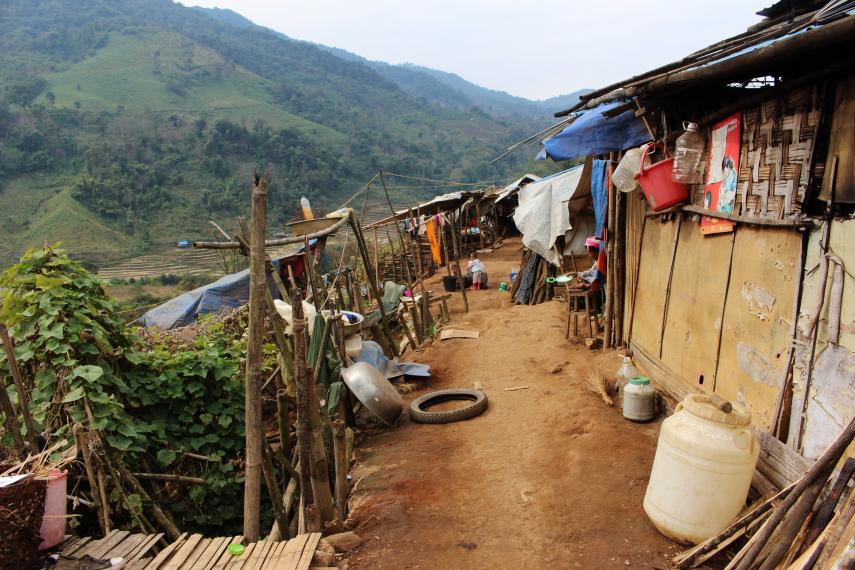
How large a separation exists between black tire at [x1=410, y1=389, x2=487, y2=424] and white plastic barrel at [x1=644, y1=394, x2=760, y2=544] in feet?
10.8

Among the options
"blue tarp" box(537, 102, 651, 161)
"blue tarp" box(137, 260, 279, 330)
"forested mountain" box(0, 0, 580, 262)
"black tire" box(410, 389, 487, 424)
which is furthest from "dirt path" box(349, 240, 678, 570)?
"blue tarp" box(137, 260, 279, 330)

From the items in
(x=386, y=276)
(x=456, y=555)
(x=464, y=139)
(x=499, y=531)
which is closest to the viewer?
(x=456, y=555)

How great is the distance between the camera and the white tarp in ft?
37.7

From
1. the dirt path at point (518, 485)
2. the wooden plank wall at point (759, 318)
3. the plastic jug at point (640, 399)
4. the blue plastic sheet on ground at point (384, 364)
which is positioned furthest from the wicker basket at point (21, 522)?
the plastic jug at point (640, 399)

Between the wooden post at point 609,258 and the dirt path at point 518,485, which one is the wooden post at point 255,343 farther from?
the wooden post at point 609,258

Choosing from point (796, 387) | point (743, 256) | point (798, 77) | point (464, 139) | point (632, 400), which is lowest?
point (632, 400)

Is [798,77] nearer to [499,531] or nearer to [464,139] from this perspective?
[499,531]

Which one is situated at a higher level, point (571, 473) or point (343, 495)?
point (571, 473)

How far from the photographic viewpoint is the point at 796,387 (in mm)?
3416

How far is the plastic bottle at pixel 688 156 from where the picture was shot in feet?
16.0

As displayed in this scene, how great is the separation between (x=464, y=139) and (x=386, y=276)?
8100 cm

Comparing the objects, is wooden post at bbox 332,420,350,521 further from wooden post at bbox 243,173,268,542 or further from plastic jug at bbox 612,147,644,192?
plastic jug at bbox 612,147,644,192

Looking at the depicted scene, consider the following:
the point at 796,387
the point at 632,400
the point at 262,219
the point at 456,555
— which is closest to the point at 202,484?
the point at 456,555

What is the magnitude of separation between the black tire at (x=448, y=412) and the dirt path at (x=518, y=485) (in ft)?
0.34
